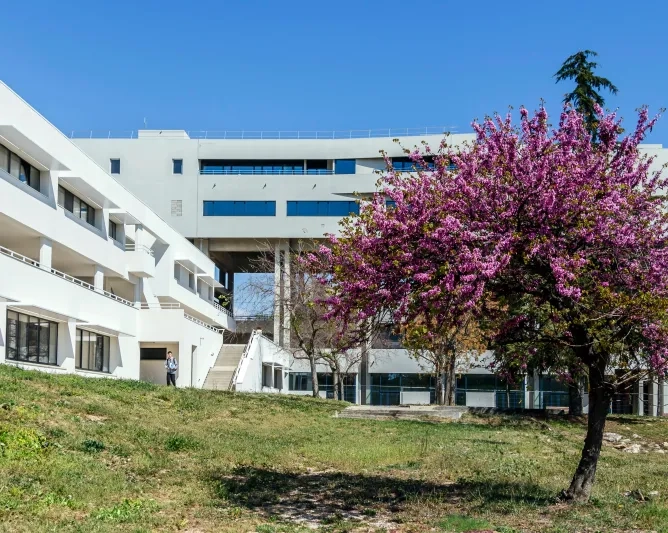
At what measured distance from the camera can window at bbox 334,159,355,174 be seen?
233ft

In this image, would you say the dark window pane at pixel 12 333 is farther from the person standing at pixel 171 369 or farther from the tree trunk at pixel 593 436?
the tree trunk at pixel 593 436

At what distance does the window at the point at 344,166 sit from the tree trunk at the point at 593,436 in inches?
2253

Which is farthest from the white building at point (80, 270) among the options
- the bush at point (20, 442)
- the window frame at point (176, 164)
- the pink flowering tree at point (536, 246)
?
the pink flowering tree at point (536, 246)

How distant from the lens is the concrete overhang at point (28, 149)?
33.3 metres

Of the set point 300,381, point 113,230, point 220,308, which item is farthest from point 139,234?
point 300,381

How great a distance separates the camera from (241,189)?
69.7 m

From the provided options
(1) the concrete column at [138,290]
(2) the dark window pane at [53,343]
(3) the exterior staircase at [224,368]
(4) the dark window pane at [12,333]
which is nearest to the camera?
(4) the dark window pane at [12,333]

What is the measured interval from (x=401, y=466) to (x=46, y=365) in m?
20.4

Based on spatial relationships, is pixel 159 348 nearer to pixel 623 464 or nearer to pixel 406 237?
pixel 623 464

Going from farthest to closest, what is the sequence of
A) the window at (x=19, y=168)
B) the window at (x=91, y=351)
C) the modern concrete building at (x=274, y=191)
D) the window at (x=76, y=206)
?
1. the modern concrete building at (x=274, y=191)
2. the window at (x=76, y=206)
3. the window at (x=91, y=351)
4. the window at (x=19, y=168)

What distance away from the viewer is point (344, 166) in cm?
7100

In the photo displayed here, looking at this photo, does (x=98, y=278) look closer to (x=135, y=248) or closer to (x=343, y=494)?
(x=135, y=248)

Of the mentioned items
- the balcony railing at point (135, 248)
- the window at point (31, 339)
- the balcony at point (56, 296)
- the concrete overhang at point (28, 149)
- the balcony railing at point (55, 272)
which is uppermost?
the concrete overhang at point (28, 149)

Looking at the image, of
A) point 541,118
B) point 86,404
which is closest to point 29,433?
point 86,404
